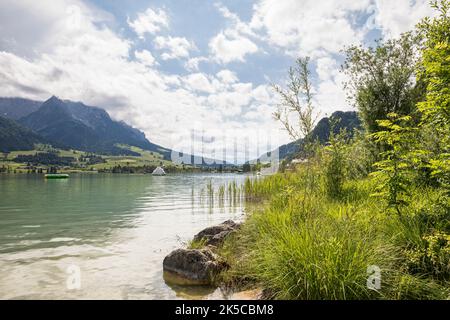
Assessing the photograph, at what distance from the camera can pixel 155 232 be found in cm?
1812

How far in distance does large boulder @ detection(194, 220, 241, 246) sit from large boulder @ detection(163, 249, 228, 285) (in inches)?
74.5

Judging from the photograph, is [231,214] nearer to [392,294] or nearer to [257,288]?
[257,288]

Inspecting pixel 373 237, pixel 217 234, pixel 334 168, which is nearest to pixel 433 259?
pixel 373 237

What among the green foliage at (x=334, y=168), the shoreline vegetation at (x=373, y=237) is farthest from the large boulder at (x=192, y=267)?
the green foliage at (x=334, y=168)

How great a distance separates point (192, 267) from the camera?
9.30 metres

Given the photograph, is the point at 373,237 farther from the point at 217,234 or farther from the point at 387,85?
the point at 387,85

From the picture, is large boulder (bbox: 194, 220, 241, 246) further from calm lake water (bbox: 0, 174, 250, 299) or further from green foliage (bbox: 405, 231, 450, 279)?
green foliage (bbox: 405, 231, 450, 279)

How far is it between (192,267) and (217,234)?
10.7ft

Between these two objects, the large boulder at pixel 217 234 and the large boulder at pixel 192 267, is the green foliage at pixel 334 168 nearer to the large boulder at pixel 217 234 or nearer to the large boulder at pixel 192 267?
the large boulder at pixel 217 234

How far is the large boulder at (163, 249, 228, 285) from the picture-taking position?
9047 mm

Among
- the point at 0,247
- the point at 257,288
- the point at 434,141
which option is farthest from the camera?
the point at 0,247

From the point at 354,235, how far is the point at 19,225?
897 inches

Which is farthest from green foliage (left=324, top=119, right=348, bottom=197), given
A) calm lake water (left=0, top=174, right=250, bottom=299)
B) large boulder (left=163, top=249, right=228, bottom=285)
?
calm lake water (left=0, top=174, right=250, bottom=299)
